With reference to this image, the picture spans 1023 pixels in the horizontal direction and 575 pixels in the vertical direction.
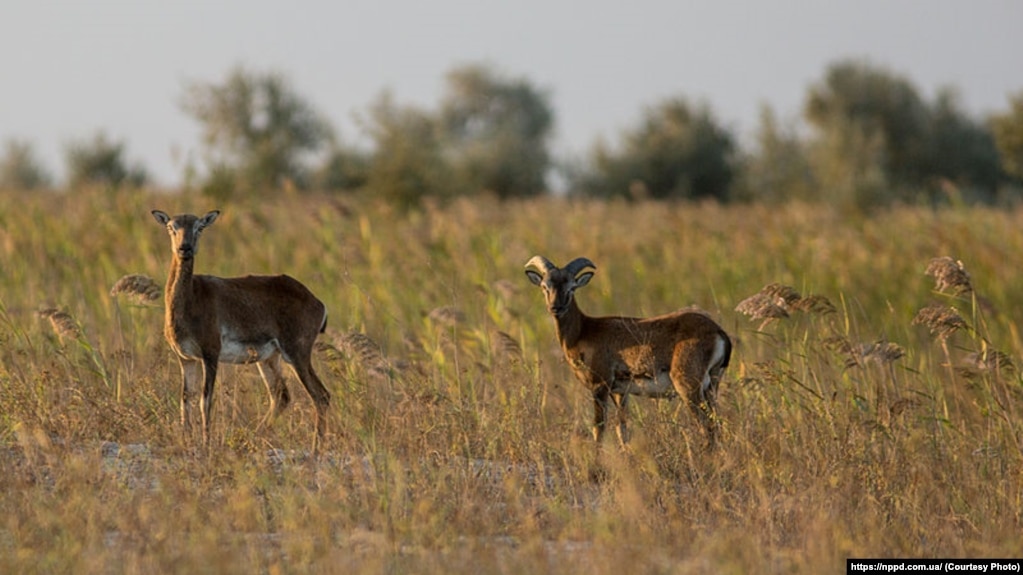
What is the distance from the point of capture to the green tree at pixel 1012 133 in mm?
43875

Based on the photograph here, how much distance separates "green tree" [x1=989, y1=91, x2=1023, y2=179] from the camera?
4388 centimetres

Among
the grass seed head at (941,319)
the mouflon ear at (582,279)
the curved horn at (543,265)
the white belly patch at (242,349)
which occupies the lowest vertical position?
the white belly patch at (242,349)

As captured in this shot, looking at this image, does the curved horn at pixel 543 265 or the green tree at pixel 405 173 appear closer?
the curved horn at pixel 543 265

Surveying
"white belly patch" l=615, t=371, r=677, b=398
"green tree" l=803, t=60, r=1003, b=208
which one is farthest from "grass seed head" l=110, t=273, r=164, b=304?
"green tree" l=803, t=60, r=1003, b=208

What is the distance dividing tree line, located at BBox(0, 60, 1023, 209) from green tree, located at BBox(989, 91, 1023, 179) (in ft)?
0.15

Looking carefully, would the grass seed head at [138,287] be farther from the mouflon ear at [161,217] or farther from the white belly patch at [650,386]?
the white belly patch at [650,386]

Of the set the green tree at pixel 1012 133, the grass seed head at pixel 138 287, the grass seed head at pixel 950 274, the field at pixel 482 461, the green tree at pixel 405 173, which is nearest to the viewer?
the field at pixel 482 461

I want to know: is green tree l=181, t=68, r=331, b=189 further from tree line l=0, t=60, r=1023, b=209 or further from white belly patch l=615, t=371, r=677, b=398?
white belly patch l=615, t=371, r=677, b=398

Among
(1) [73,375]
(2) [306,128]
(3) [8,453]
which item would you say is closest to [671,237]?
(1) [73,375]

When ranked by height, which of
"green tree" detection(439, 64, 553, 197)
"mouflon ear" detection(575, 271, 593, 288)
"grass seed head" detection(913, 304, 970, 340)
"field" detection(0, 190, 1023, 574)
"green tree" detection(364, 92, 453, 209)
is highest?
"green tree" detection(439, 64, 553, 197)

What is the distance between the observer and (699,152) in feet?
184

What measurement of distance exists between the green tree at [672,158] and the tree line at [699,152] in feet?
0.17

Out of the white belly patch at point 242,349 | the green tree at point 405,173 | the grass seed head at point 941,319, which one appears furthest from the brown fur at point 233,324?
the green tree at point 405,173

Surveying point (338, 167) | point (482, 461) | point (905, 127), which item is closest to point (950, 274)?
point (482, 461)
